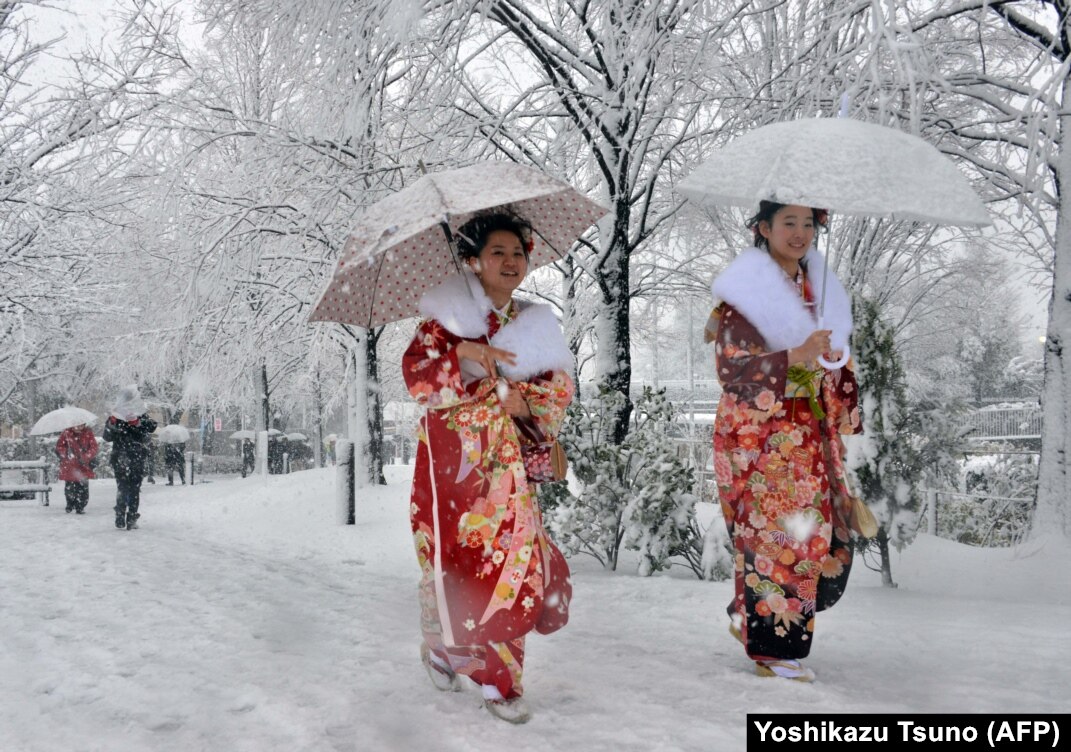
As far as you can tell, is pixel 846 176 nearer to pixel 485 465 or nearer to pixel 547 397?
pixel 547 397

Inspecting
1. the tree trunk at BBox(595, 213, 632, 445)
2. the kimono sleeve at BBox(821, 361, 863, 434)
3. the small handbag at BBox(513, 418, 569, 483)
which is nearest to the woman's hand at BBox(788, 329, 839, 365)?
the kimono sleeve at BBox(821, 361, 863, 434)

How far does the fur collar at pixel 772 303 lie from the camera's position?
10.5ft

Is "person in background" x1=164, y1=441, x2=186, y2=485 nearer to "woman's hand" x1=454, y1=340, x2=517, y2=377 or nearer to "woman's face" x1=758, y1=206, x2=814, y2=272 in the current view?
"woman's hand" x1=454, y1=340, x2=517, y2=377

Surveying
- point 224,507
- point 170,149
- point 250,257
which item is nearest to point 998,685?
point 250,257

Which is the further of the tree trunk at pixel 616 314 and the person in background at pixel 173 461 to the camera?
the person in background at pixel 173 461

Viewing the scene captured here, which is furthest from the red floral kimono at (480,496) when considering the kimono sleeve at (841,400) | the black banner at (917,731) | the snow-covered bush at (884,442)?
the snow-covered bush at (884,442)

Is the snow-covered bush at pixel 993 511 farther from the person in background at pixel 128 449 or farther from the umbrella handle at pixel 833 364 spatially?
the person in background at pixel 128 449

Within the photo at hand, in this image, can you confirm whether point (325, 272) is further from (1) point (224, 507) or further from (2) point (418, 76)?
(1) point (224, 507)

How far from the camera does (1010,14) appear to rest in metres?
6.26

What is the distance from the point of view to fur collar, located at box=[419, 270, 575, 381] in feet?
10.0

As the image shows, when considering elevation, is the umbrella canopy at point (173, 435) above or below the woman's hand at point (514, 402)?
below

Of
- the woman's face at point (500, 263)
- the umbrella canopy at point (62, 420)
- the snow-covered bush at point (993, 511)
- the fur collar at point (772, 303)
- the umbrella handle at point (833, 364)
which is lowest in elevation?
the snow-covered bush at point (993, 511)

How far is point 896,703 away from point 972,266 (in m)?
15.7

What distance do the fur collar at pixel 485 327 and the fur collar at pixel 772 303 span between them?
71 cm
